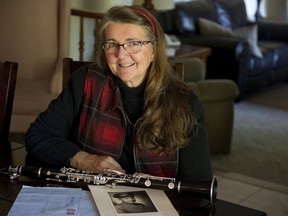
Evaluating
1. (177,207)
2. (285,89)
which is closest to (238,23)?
(285,89)

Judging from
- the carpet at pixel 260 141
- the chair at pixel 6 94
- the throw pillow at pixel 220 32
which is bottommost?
the carpet at pixel 260 141

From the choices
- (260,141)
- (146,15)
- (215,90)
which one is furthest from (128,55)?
(260,141)

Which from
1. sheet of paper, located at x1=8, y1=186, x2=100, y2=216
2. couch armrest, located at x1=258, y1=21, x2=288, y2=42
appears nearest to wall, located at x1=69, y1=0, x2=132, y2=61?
couch armrest, located at x1=258, y1=21, x2=288, y2=42

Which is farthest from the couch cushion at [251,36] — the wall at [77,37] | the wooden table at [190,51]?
the wall at [77,37]

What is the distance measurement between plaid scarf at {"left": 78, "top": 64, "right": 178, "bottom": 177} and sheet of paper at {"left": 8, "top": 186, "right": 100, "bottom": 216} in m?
0.28

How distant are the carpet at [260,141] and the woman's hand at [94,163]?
1.70 m

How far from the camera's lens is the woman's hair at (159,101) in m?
1.40

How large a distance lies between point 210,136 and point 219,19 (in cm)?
245

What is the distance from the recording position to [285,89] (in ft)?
17.1

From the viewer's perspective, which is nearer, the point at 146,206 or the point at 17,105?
the point at 146,206

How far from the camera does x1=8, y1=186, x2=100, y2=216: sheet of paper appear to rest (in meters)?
1.10

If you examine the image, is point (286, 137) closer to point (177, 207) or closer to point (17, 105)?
point (17, 105)

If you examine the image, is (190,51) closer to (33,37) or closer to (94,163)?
(33,37)

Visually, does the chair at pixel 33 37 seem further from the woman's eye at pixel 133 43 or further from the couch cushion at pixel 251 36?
the couch cushion at pixel 251 36
